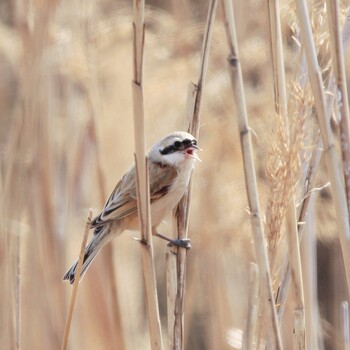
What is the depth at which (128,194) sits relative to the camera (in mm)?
2479

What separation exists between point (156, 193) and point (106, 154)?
38 centimetres

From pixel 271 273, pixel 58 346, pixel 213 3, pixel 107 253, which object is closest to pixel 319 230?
pixel 107 253

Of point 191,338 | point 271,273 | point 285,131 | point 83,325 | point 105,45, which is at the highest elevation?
point 105,45

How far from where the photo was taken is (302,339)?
180 centimetres

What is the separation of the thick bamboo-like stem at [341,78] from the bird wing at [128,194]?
88cm

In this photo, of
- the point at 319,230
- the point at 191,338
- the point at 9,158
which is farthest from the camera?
the point at 191,338

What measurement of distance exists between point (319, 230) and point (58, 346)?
3.68 ft

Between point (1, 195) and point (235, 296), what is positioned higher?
point (1, 195)

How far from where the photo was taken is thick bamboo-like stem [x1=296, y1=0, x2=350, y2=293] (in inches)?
63.5

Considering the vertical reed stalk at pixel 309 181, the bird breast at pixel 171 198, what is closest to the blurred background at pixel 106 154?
the bird breast at pixel 171 198

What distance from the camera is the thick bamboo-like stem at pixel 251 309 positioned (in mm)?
Answer: 1721

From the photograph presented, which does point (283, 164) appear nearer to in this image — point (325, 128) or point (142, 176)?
point (325, 128)

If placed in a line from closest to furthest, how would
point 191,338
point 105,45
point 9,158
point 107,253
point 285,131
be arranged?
point 285,131 → point 9,158 → point 107,253 → point 105,45 → point 191,338

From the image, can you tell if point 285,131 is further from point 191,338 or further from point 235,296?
point 191,338
